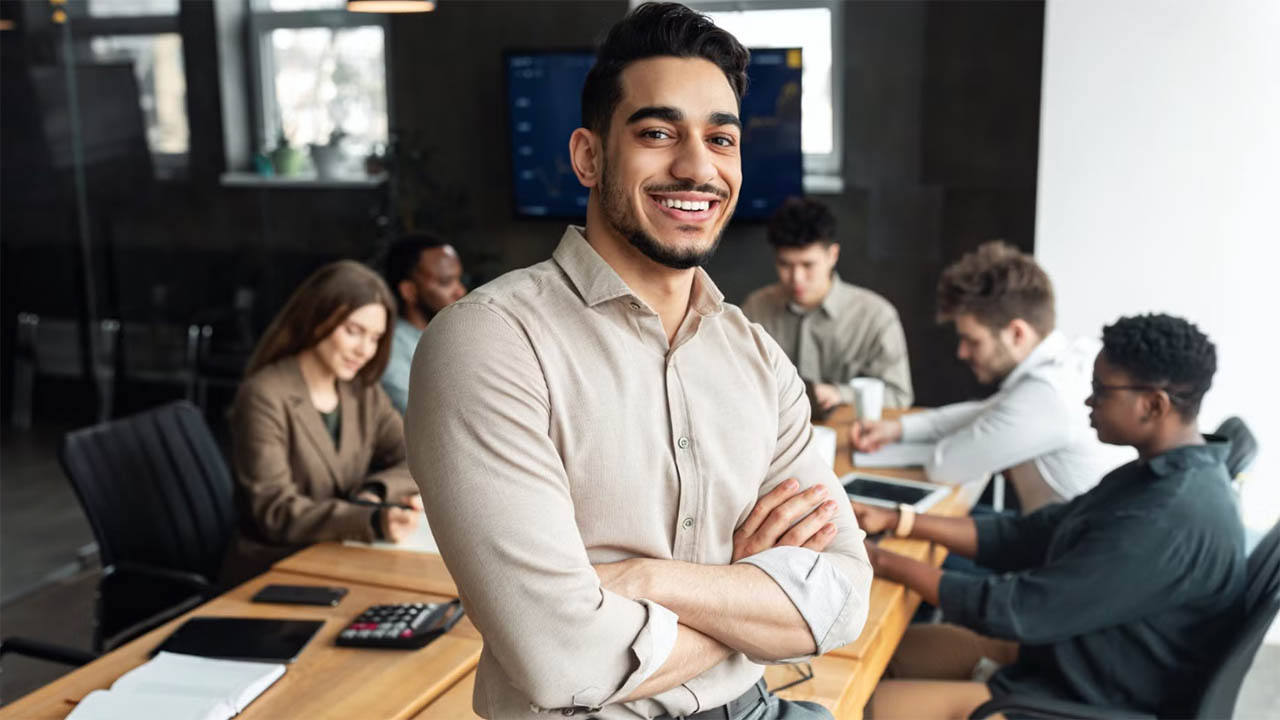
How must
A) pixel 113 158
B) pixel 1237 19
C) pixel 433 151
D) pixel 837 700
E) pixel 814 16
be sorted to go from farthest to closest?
pixel 433 151, pixel 814 16, pixel 113 158, pixel 1237 19, pixel 837 700

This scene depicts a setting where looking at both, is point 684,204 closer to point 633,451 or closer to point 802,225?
point 633,451

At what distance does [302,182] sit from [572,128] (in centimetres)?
127

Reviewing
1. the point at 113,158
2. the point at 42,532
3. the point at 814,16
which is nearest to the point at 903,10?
the point at 814,16

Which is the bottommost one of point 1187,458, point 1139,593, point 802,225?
point 1139,593

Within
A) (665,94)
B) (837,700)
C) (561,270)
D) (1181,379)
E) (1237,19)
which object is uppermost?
(1237,19)

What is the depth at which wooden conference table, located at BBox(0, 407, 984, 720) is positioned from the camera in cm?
175

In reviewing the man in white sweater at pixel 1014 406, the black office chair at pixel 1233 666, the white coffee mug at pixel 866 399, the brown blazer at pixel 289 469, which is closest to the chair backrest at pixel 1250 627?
the black office chair at pixel 1233 666

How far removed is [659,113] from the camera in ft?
4.48

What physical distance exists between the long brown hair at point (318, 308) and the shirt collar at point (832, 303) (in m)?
1.72

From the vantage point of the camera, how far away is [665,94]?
1.37 meters

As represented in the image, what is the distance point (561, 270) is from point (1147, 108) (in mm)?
3332

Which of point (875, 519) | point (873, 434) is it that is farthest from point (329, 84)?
point (875, 519)

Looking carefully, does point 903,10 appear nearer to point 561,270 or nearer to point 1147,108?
point 1147,108

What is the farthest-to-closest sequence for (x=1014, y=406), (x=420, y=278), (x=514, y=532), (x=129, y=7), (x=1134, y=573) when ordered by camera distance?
(x=129, y=7) → (x=420, y=278) → (x=1014, y=406) → (x=1134, y=573) → (x=514, y=532)
